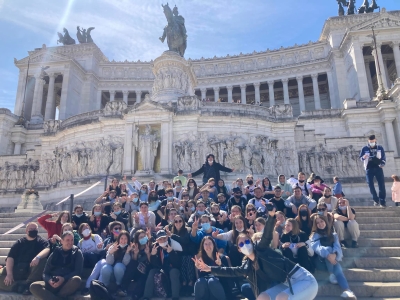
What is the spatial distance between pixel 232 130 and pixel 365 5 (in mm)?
50811

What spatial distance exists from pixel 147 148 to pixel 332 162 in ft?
43.2

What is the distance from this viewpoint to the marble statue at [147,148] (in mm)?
20312

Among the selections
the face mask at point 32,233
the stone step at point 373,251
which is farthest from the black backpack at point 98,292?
the stone step at point 373,251

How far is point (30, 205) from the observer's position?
1490 cm

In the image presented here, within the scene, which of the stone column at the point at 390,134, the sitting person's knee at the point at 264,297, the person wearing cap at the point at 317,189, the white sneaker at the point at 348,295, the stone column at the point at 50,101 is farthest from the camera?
the stone column at the point at 50,101

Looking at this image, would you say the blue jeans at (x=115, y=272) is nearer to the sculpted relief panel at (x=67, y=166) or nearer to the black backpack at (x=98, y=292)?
the black backpack at (x=98, y=292)

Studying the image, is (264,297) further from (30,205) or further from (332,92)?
(332,92)

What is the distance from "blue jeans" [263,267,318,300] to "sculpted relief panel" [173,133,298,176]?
15417 millimetres

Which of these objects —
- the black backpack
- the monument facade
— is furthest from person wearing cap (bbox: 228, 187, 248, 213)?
the monument facade

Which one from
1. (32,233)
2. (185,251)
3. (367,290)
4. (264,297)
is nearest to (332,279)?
(367,290)

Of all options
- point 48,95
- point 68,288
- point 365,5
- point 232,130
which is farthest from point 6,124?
point 365,5

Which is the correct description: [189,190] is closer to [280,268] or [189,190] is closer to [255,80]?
[280,268]

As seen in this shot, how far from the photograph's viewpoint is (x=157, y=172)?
20359 millimetres

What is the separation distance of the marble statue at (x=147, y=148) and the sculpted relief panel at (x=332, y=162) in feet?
33.7
